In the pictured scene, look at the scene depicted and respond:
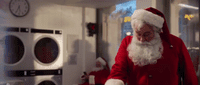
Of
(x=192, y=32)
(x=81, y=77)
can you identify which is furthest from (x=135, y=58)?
(x=81, y=77)

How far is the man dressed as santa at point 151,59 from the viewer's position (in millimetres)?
1409

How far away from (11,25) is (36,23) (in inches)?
13.5

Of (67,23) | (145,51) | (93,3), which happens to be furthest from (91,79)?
(145,51)

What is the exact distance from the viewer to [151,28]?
147 cm

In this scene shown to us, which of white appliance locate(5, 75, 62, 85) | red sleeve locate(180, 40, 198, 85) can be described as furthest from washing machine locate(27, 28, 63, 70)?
red sleeve locate(180, 40, 198, 85)

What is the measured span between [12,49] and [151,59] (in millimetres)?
2069

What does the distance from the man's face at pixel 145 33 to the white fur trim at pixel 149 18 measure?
0.04m

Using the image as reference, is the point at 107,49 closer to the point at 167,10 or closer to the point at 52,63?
the point at 52,63

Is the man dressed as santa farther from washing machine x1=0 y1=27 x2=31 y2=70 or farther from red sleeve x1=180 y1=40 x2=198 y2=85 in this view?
washing machine x1=0 y1=27 x2=31 y2=70

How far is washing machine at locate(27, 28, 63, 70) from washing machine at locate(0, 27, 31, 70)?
8cm

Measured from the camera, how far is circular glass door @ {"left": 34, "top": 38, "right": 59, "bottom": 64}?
3082 millimetres

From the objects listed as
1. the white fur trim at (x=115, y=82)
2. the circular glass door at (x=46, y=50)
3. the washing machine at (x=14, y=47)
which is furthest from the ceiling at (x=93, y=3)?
the white fur trim at (x=115, y=82)

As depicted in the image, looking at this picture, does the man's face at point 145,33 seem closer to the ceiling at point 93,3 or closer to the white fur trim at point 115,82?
the white fur trim at point 115,82

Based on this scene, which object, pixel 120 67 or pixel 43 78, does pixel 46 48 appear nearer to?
pixel 43 78
